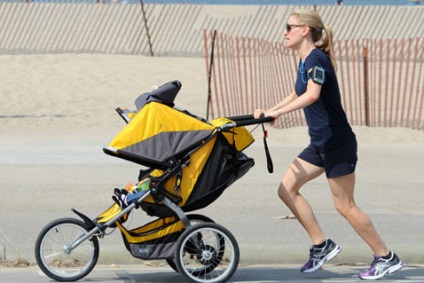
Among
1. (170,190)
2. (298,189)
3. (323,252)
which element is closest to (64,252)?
(170,190)

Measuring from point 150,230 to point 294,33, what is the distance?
157 centimetres

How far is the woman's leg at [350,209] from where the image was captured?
25.7 feet

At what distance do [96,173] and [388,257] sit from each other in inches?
245

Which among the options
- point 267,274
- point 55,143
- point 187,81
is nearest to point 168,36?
point 187,81

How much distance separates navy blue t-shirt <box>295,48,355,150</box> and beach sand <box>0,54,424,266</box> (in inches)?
47.3

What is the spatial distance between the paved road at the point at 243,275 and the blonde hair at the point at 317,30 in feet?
4.77

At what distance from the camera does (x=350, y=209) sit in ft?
25.9

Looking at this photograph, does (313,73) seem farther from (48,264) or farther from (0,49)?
(0,49)

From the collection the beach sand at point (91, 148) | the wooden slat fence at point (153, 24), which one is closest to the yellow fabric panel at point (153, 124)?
the beach sand at point (91, 148)

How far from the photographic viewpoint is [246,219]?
1034 centimetres

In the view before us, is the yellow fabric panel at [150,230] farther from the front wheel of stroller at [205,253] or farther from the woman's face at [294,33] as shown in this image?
the woman's face at [294,33]

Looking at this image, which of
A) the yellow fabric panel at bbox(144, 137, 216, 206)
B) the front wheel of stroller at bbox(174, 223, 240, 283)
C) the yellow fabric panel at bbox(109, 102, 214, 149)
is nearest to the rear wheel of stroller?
the front wheel of stroller at bbox(174, 223, 240, 283)

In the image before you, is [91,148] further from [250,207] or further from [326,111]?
[326,111]

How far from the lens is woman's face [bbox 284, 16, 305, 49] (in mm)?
7789
